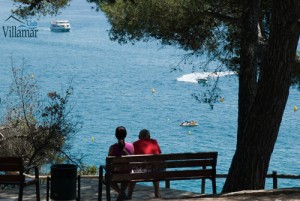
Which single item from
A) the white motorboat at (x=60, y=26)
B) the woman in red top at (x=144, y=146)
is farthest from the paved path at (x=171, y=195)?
the white motorboat at (x=60, y=26)

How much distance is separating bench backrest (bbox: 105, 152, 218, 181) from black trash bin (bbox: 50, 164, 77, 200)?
578mm

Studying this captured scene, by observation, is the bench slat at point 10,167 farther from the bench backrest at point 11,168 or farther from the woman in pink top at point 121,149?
the woman in pink top at point 121,149

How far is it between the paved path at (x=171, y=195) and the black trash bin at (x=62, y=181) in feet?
2.29

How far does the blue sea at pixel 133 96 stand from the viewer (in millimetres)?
45750

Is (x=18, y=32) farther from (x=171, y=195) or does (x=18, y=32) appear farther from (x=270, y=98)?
(x=270, y=98)

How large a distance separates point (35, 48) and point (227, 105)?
33.6 meters

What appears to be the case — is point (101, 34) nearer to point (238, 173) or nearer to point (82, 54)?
point (82, 54)

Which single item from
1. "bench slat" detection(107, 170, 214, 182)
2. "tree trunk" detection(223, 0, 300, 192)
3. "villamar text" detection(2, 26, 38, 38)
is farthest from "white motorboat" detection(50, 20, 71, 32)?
"bench slat" detection(107, 170, 214, 182)

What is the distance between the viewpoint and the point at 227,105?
58844 millimetres

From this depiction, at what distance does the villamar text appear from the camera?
95.4 m

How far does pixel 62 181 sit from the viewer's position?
27.1 ft

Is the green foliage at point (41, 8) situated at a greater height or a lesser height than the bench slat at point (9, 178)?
greater

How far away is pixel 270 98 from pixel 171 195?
1677mm

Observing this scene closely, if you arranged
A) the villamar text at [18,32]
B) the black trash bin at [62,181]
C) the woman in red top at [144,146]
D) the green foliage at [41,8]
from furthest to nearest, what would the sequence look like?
the villamar text at [18,32], the green foliage at [41,8], the woman in red top at [144,146], the black trash bin at [62,181]
